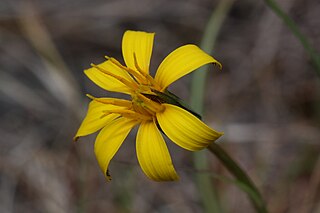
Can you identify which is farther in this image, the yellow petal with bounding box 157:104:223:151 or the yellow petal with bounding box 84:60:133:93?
the yellow petal with bounding box 84:60:133:93

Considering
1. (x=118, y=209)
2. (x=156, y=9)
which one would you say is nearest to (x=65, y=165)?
(x=118, y=209)

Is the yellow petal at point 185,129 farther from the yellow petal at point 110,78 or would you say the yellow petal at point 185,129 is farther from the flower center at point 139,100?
the yellow petal at point 110,78

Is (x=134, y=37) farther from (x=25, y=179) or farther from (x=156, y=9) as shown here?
(x=156, y=9)

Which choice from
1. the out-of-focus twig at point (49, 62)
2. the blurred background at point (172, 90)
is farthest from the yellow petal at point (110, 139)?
the out-of-focus twig at point (49, 62)

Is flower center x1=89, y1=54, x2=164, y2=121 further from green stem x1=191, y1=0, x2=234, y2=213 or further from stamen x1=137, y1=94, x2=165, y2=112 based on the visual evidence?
green stem x1=191, y1=0, x2=234, y2=213

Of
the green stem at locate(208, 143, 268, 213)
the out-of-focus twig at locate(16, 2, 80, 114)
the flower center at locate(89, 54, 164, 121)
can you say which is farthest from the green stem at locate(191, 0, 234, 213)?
the out-of-focus twig at locate(16, 2, 80, 114)

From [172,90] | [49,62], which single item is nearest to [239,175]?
[172,90]
